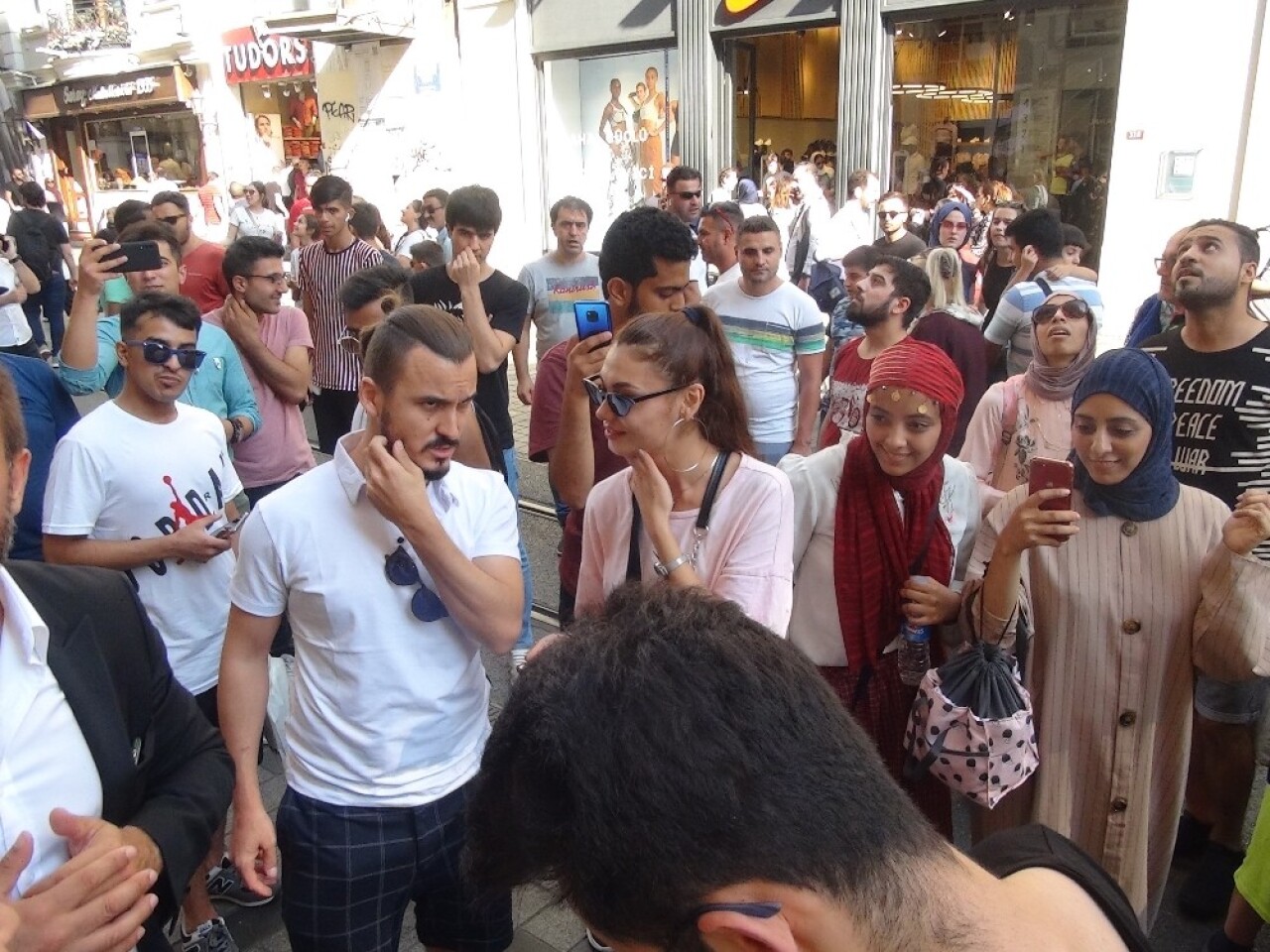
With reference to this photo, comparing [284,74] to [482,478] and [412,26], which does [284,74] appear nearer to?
[412,26]

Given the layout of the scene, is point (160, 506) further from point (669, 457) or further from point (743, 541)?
point (743, 541)

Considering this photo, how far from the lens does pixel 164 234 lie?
4629 mm

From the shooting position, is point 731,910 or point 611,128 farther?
point 611,128

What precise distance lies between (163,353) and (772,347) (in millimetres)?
2859

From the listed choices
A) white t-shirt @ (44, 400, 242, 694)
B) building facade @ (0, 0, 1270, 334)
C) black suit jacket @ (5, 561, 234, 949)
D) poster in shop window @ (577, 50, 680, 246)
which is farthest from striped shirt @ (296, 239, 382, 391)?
poster in shop window @ (577, 50, 680, 246)

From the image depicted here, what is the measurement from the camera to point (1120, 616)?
2.40 metres

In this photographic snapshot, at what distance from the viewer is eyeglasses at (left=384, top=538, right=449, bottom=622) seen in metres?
2.05

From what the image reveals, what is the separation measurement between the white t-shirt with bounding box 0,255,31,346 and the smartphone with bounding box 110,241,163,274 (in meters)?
3.51

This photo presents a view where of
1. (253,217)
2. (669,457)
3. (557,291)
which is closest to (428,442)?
(669,457)

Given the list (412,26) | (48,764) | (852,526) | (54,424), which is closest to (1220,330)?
(852,526)

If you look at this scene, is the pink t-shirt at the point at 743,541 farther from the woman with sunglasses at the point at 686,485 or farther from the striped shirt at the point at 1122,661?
the striped shirt at the point at 1122,661

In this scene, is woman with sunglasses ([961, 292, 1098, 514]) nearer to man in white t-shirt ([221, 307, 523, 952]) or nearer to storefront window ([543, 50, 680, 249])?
man in white t-shirt ([221, 307, 523, 952])

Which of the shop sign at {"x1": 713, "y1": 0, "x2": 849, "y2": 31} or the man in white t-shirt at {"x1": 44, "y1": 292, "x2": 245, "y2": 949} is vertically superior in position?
the shop sign at {"x1": 713, "y1": 0, "x2": 849, "y2": 31}

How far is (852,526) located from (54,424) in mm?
2500
